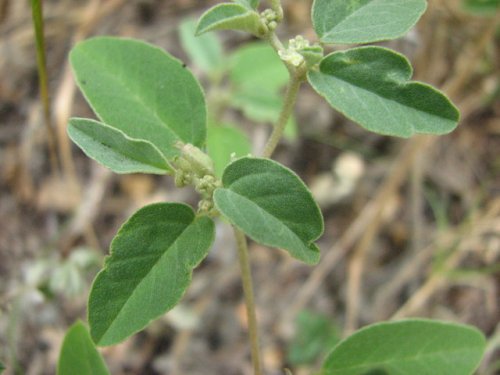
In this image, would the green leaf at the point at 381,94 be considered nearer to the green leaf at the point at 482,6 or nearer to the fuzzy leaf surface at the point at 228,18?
the fuzzy leaf surface at the point at 228,18

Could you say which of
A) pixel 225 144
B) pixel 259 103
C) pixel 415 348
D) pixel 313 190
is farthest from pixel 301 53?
pixel 313 190

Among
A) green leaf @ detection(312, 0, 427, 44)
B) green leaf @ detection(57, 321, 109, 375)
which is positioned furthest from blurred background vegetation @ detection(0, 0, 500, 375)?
green leaf @ detection(312, 0, 427, 44)

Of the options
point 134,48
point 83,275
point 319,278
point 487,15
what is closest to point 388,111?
point 134,48

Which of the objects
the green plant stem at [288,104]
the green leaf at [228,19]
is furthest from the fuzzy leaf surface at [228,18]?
the green plant stem at [288,104]

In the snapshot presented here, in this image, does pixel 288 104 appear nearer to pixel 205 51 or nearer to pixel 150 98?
pixel 150 98

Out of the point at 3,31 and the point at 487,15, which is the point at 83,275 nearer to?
the point at 3,31

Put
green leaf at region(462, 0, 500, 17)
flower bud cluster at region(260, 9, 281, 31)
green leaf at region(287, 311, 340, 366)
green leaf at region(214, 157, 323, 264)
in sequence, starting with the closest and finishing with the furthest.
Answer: green leaf at region(214, 157, 323, 264) → flower bud cluster at region(260, 9, 281, 31) → green leaf at region(287, 311, 340, 366) → green leaf at region(462, 0, 500, 17)

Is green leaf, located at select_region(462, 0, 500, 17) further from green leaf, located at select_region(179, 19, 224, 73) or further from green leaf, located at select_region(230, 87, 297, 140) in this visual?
green leaf, located at select_region(179, 19, 224, 73)

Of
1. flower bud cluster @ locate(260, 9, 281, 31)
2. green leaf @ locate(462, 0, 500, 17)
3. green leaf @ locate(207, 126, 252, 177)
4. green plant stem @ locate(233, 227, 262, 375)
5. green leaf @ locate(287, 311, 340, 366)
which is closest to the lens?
flower bud cluster @ locate(260, 9, 281, 31)
